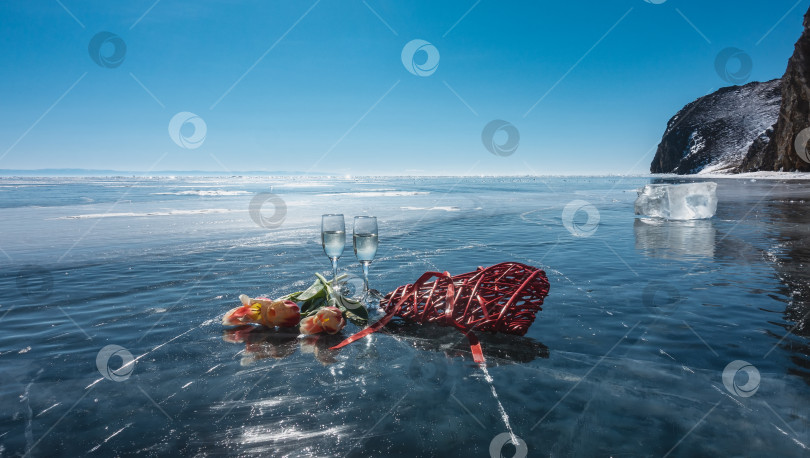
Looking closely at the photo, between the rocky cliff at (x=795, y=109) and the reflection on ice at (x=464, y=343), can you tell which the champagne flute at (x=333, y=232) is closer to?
the reflection on ice at (x=464, y=343)

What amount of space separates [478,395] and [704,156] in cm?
12208

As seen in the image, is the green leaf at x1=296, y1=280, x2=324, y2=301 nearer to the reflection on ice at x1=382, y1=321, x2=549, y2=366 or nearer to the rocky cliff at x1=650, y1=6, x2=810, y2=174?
the reflection on ice at x1=382, y1=321, x2=549, y2=366

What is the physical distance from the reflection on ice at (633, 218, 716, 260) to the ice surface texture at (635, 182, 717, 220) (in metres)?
0.73

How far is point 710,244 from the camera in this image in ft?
25.9

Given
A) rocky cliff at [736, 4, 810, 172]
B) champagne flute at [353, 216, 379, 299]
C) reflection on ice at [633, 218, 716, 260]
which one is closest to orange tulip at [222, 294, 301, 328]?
champagne flute at [353, 216, 379, 299]

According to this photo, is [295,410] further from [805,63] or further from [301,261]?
[805,63]

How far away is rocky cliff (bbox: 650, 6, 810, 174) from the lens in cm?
3894

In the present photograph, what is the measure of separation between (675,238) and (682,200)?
15.9 ft

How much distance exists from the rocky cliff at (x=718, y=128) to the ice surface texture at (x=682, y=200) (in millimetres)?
89588

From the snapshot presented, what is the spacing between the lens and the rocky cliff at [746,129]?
3894 cm

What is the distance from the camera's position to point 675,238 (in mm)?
8820

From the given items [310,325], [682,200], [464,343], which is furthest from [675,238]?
[310,325]

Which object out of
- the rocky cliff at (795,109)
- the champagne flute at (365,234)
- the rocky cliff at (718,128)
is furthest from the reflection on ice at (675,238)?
the rocky cliff at (718,128)

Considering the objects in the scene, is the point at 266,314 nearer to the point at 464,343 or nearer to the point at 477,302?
the point at 464,343
